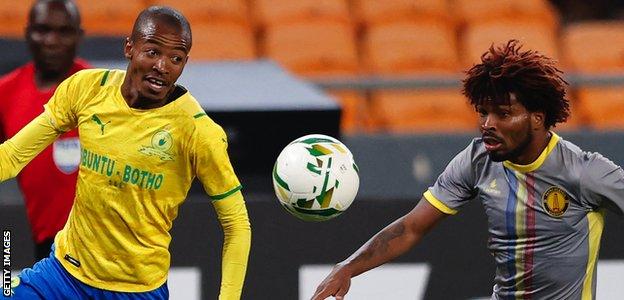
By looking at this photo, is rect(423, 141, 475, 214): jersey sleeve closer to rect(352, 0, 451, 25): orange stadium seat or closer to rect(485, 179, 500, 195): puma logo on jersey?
rect(485, 179, 500, 195): puma logo on jersey

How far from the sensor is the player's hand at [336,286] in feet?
15.6

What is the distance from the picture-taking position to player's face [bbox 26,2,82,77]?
604 cm

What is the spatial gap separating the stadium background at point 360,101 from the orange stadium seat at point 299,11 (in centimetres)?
1

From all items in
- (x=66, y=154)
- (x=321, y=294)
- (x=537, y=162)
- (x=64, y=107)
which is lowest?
(x=321, y=294)

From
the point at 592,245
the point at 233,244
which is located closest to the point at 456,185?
the point at 592,245

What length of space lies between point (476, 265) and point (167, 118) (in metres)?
2.22

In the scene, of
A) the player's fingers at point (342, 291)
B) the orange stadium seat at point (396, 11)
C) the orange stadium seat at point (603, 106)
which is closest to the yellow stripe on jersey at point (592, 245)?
the player's fingers at point (342, 291)

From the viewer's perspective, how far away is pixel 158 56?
4598 mm

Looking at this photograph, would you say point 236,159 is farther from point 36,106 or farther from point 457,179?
point 457,179

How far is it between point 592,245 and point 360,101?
14.3ft

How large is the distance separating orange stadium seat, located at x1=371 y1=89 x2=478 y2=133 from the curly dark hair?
4.13 meters

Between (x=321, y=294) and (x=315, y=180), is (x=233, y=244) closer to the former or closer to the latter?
(x=321, y=294)

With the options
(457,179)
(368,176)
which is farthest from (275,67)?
(457,179)

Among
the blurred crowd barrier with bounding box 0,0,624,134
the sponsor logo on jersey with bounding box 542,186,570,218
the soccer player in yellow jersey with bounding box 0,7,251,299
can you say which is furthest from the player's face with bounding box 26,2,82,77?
the blurred crowd barrier with bounding box 0,0,624,134
